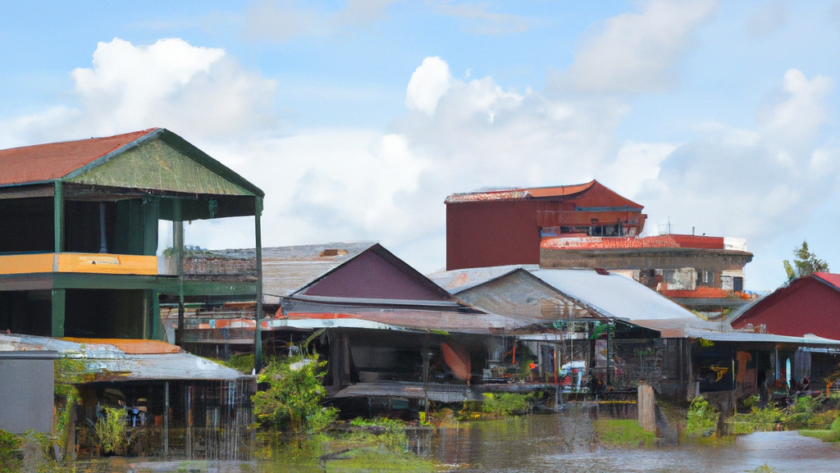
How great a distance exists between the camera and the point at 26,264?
75.2ft

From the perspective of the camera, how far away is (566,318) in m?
31.2

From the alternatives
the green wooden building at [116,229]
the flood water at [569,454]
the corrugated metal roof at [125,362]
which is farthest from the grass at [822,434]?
the green wooden building at [116,229]

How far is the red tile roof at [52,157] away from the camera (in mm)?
22797

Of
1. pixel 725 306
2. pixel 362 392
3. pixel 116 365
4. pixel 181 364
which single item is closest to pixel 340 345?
pixel 362 392

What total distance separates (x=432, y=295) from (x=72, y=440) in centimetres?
1645

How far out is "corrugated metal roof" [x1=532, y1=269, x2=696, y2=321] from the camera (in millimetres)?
33688

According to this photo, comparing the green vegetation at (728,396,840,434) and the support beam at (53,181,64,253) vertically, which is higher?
the support beam at (53,181,64,253)

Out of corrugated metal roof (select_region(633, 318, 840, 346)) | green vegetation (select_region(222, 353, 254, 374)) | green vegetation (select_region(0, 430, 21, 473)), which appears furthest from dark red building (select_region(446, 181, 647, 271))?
green vegetation (select_region(0, 430, 21, 473))

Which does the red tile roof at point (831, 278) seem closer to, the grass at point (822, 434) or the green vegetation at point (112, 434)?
the grass at point (822, 434)

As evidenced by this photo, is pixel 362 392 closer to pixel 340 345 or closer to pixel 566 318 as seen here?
pixel 340 345

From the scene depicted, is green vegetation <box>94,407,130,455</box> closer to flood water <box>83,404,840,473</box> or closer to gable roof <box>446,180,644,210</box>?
flood water <box>83,404,840,473</box>

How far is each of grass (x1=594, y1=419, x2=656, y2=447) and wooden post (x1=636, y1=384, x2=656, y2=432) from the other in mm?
145

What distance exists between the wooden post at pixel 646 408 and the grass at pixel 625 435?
5.7 inches

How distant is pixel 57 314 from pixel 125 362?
3.05m
